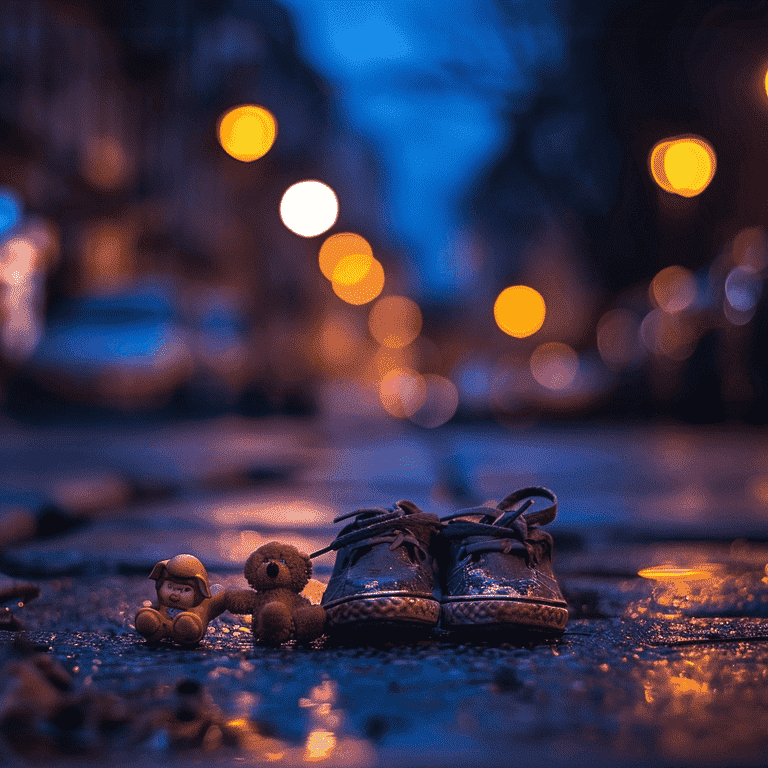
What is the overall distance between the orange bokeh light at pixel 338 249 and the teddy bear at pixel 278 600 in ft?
121

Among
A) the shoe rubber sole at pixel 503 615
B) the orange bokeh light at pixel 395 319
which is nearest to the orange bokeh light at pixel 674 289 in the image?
the shoe rubber sole at pixel 503 615

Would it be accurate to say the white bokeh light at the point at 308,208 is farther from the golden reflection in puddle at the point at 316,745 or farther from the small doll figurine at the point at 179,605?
the golden reflection in puddle at the point at 316,745

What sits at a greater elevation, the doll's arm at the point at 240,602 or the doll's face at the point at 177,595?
the doll's face at the point at 177,595

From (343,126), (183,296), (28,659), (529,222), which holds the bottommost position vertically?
(28,659)

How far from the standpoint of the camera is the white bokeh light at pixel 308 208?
19422mm

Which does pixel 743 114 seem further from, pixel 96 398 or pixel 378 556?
pixel 378 556

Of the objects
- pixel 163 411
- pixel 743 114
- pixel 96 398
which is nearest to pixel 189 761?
pixel 96 398

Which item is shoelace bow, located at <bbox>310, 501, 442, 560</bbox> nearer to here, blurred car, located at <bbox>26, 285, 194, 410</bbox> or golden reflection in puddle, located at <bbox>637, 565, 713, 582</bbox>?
golden reflection in puddle, located at <bbox>637, 565, 713, 582</bbox>

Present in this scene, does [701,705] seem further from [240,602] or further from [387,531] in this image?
[240,602]

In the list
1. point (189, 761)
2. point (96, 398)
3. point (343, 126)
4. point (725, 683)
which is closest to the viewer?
point (189, 761)

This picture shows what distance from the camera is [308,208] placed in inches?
768

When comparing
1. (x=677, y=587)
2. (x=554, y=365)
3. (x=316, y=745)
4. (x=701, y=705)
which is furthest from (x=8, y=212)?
(x=554, y=365)

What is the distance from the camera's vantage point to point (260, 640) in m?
2.08

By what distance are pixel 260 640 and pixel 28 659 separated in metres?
0.60
